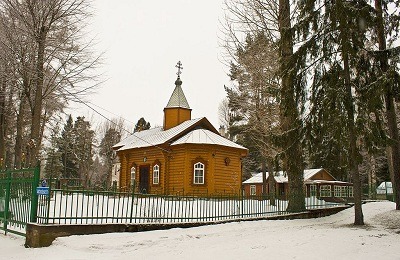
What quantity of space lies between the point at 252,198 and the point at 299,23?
671cm

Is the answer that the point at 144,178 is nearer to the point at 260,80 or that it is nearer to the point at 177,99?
the point at 177,99

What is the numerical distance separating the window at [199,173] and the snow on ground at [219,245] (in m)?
13.3

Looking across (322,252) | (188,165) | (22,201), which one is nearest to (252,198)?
(322,252)

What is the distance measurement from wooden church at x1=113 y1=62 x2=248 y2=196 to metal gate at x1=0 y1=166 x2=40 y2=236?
1171cm

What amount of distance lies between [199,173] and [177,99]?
8344 millimetres

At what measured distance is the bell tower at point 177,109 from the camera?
2983 cm

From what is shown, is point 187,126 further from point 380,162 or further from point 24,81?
point 380,162

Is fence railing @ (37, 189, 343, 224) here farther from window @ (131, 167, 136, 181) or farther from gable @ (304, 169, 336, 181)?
gable @ (304, 169, 336, 181)

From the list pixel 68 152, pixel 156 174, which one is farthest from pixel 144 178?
pixel 68 152

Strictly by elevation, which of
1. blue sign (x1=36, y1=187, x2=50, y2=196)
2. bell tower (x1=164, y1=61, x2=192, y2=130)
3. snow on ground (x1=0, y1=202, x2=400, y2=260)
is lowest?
snow on ground (x1=0, y1=202, x2=400, y2=260)

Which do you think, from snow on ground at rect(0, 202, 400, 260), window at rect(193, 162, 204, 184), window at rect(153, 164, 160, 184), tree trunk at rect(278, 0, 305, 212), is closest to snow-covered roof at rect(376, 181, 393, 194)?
window at rect(193, 162, 204, 184)

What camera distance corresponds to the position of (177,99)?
98.7ft

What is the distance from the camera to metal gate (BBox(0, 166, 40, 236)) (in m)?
8.45

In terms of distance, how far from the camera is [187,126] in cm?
2670
